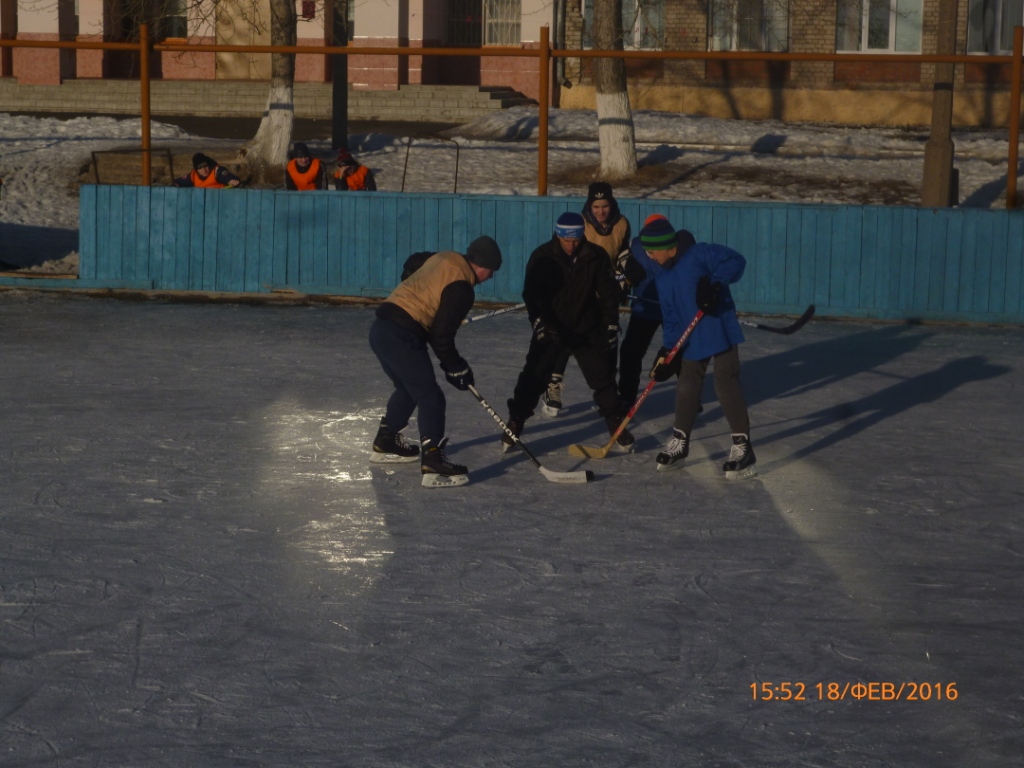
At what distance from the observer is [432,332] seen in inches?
285

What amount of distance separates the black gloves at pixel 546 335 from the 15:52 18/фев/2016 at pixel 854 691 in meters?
3.57

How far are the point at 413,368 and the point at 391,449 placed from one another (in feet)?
2.27

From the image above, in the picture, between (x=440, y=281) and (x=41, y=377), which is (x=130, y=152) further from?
(x=440, y=281)

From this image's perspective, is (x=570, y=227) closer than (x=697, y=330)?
No

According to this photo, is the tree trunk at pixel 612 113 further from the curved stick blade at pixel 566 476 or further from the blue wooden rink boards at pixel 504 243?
the curved stick blade at pixel 566 476

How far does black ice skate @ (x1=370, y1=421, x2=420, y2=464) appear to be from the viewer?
25.5ft

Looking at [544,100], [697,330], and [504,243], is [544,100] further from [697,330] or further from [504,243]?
[697,330]

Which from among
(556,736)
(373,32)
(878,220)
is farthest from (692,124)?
(556,736)

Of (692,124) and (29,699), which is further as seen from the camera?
(692,124)

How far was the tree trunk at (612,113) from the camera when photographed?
19.5 metres

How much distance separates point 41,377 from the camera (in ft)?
32.6

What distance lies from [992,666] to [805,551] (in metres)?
1.44

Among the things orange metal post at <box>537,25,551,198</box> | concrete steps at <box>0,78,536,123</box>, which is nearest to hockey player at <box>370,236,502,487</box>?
orange metal post at <box>537,25,551,198</box>

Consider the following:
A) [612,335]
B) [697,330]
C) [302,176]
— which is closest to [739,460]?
[697,330]
